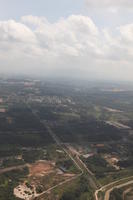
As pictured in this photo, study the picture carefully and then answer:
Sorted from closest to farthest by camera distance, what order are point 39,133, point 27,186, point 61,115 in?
1. point 27,186
2. point 39,133
3. point 61,115

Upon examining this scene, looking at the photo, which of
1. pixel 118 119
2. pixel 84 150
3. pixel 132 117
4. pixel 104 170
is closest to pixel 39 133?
pixel 84 150

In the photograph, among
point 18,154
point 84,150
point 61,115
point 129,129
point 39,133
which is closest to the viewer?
point 18,154

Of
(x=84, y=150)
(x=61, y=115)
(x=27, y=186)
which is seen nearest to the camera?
(x=27, y=186)

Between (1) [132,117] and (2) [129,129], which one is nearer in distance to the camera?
(2) [129,129]

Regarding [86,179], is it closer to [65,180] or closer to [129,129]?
[65,180]

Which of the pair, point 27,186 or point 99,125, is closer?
point 27,186

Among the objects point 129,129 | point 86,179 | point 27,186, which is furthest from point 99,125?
point 27,186

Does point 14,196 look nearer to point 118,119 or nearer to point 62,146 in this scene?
point 62,146

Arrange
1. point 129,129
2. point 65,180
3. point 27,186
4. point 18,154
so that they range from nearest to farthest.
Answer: point 27,186
point 65,180
point 18,154
point 129,129
